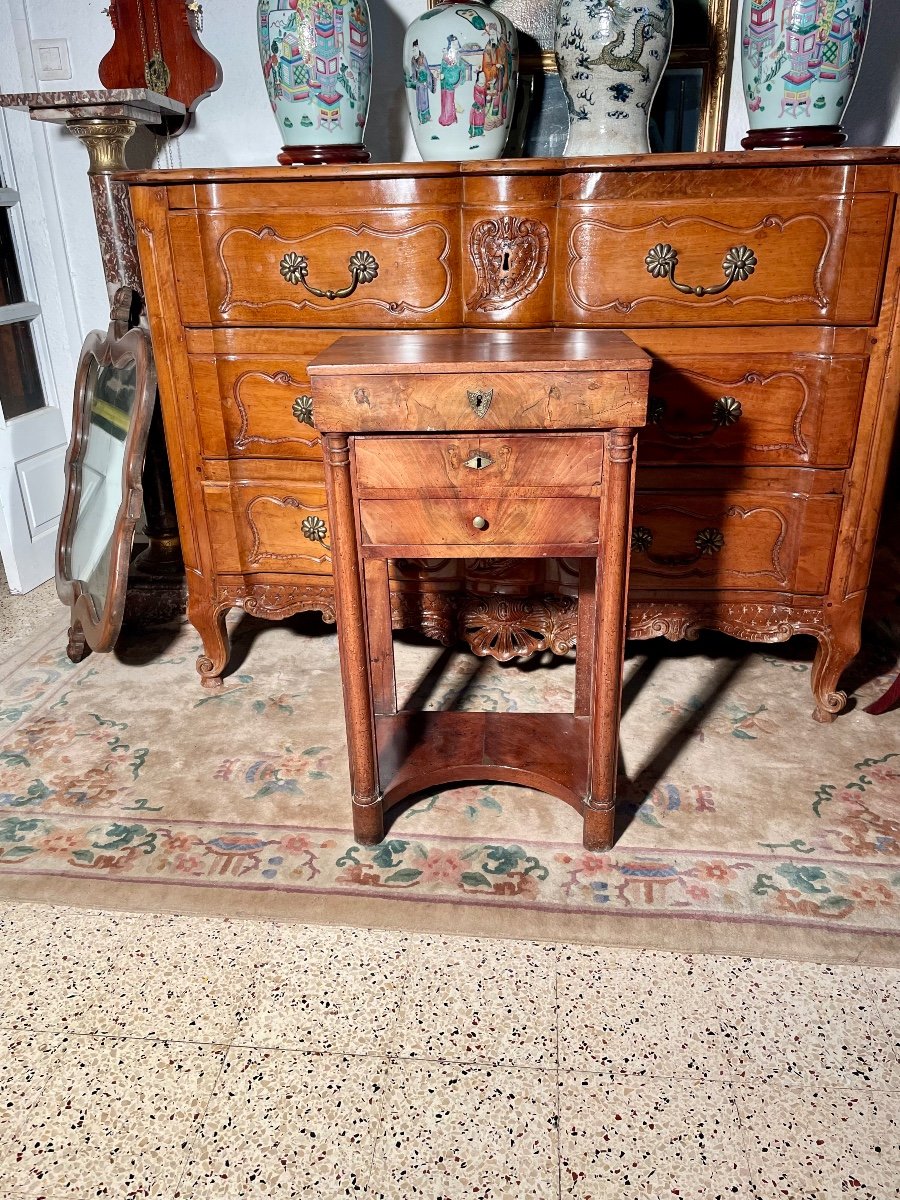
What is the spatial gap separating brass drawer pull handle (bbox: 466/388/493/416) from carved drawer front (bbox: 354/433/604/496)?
5 cm

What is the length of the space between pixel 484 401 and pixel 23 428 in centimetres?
208

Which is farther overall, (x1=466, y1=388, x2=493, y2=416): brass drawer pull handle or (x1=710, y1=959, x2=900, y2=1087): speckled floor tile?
(x1=466, y1=388, x2=493, y2=416): brass drawer pull handle

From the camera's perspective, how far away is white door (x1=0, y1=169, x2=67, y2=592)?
2811 millimetres

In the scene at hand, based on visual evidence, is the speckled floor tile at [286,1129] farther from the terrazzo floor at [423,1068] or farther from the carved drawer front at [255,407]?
the carved drawer front at [255,407]

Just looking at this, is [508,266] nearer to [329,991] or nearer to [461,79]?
[461,79]

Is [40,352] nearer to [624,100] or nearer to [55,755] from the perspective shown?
[55,755]

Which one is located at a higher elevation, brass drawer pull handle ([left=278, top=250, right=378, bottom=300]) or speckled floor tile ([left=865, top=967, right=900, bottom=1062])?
brass drawer pull handle ([left=278, top=250, right=378, bottom=300])

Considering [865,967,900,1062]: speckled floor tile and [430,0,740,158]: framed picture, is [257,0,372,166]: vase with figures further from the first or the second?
[865,967,900,1062]: speckled floor tile

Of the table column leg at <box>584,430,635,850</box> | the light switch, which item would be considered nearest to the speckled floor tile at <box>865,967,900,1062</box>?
the table column leg at <box>584,430,635,850</box>

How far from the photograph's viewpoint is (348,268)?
1901 mm

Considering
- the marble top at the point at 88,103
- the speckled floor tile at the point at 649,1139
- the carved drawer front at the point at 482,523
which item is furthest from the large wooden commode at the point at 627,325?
the speckled floor tile at the point at 649,1139

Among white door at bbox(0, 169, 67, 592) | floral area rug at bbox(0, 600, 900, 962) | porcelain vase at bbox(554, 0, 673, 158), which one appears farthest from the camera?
white door at bbox(0, 169, 67, 592)

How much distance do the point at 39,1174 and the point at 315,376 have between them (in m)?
1.17

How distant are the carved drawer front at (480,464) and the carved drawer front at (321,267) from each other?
2.03 ft
